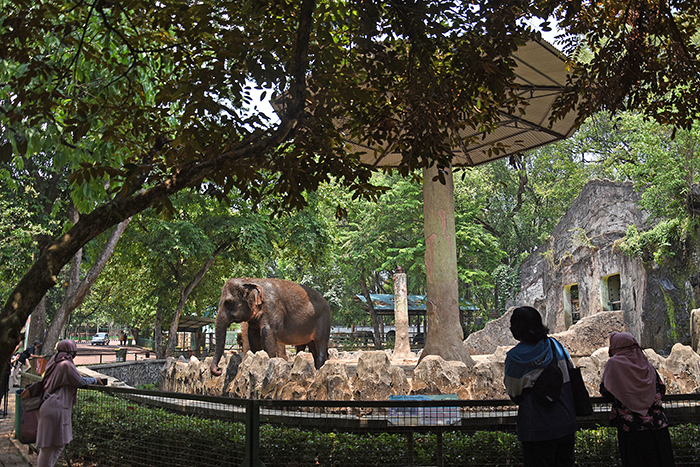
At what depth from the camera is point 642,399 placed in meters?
4.48

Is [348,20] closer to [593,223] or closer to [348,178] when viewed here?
[348,178]

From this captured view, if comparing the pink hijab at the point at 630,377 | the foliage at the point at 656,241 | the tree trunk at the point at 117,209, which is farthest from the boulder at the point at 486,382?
the foliage at the point at 656,241

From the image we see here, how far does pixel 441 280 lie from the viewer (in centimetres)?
1313

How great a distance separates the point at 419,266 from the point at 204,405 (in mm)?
25939

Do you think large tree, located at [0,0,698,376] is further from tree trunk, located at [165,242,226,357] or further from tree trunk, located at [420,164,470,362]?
tree trunk, located at [165,242,226,357]

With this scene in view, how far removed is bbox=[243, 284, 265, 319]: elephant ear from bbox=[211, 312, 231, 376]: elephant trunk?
0.53 metres

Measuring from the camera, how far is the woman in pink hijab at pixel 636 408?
14.6 ft

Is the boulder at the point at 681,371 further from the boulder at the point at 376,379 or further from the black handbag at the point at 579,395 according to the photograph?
the black handbag at the point at 579,395

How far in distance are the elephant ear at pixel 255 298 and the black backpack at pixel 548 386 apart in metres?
7.54

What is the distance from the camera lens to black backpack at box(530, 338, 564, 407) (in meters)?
3.86

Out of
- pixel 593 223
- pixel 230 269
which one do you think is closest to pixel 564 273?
pixel 593 223

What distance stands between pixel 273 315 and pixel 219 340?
3.71ft

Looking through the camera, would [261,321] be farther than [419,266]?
No

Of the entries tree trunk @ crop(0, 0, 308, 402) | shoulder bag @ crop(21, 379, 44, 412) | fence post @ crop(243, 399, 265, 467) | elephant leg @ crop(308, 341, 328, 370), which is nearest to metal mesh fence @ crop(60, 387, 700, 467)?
fence post @ crop(243, 399, 265, 467)
